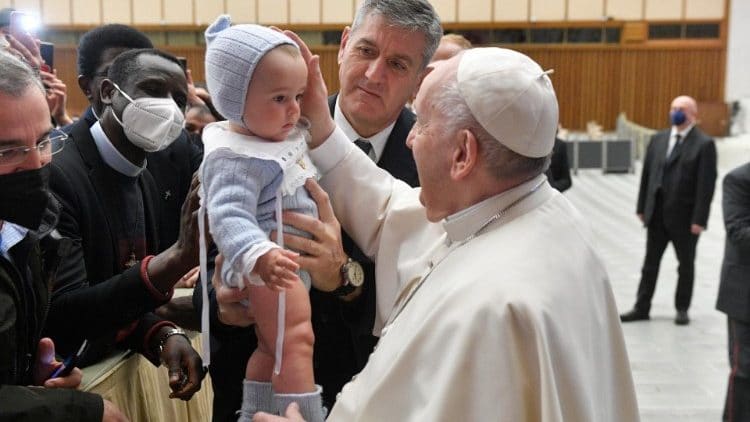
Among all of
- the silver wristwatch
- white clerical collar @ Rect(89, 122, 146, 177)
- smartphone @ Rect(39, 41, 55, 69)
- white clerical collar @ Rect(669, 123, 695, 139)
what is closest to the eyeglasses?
white clerical collar @ Rect(89, 122, 146, 177)

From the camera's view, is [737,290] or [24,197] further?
[737,290]

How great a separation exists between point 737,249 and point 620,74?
19.2m

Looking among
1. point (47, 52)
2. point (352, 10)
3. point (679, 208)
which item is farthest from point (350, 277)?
point (352, 10)

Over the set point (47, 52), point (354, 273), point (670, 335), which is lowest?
point (670, 335)

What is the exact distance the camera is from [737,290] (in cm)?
473

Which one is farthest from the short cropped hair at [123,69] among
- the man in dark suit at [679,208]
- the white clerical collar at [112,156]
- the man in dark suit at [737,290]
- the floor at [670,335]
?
the man in dark suit at [679,208]

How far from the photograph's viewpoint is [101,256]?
2.54 meters

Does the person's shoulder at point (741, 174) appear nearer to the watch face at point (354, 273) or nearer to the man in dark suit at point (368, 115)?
the man in dark suit at point (368, 115)

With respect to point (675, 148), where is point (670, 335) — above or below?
below

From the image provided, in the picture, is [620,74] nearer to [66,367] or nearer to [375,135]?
[375,135]

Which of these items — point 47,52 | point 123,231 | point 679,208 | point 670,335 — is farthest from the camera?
point 679,208

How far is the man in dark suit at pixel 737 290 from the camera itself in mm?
4684

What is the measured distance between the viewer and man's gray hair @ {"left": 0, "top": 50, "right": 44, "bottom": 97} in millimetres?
1786

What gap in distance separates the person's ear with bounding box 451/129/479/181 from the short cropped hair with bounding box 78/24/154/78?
2226 millimetres
